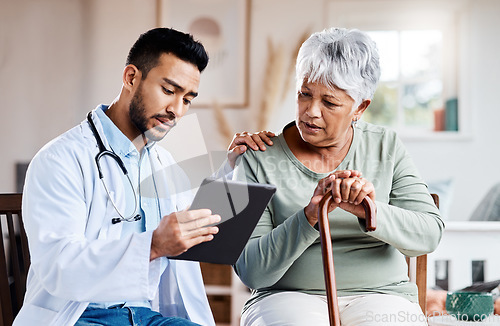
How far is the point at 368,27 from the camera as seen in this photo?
4.30 metres

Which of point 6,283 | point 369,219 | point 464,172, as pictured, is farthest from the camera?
point 464,172

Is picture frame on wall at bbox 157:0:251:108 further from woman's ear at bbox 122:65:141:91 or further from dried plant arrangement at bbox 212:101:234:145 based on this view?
woman's ear at bbox 122:65:141:91

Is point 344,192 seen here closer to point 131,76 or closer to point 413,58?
point 131,76

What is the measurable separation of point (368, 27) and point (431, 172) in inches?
43.3

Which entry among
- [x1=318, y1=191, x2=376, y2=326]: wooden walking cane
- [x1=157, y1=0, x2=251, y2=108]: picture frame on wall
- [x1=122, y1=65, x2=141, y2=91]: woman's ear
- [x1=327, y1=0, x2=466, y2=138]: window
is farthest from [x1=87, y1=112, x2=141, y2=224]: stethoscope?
[x1=327, y1=0, x2=466, y2=138]: window

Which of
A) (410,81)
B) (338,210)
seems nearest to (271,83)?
(410,81)

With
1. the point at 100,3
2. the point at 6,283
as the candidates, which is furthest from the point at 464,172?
the point at 6,283

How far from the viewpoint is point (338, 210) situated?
5.23ft

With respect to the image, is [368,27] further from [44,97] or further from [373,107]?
[44,97]

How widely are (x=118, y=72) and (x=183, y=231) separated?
11.2 ft

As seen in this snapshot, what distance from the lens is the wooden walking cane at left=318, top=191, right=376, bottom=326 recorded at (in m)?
1.25

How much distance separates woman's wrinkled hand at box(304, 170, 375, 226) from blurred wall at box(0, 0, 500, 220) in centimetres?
276

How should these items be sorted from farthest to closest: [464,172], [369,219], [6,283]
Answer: [464,172] < [6,283] < [369,219]

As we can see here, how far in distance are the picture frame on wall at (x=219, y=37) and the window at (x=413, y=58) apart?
0.65 m
